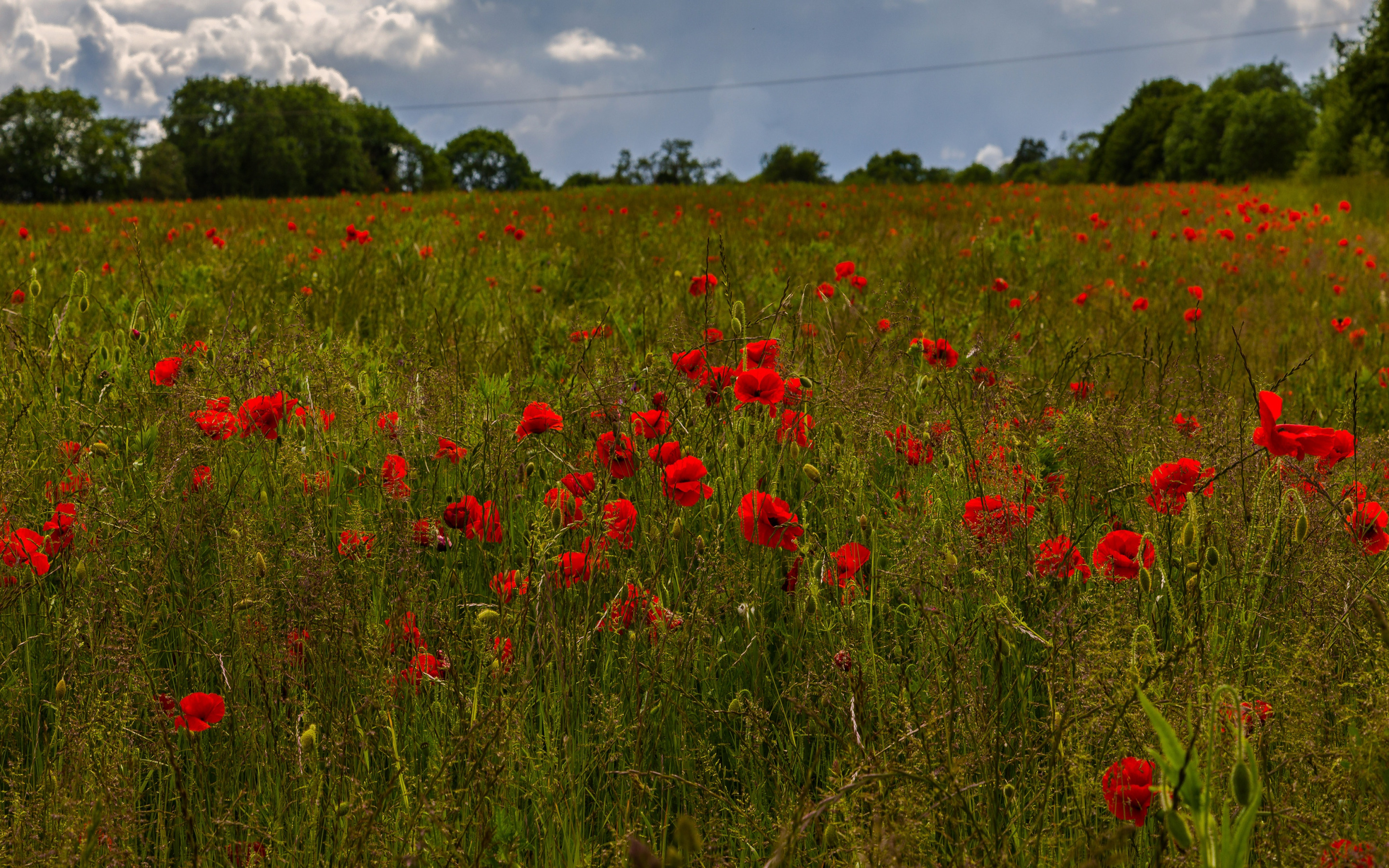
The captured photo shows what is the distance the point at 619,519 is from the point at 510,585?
0.84 ft

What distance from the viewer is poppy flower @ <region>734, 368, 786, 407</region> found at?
167cm

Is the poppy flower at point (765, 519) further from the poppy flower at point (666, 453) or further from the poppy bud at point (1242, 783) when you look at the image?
the poppy bud at point (1242, 783)

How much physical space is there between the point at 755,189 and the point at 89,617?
1169 centimetres

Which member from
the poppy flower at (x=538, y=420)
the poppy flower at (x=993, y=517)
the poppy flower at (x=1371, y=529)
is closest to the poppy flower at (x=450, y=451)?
the poppy flower at (x=538, y=420)

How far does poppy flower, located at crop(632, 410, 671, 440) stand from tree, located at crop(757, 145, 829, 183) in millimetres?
40970

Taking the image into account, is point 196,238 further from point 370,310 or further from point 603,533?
point 603,533

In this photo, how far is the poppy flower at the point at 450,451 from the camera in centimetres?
181

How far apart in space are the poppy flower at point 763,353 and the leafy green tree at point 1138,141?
42229 millimetres

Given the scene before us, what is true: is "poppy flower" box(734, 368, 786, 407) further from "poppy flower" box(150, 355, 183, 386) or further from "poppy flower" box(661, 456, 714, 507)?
"poppy flower" box(150, 355, 183, 386)

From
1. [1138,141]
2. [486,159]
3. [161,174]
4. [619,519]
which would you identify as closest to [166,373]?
[619,519]

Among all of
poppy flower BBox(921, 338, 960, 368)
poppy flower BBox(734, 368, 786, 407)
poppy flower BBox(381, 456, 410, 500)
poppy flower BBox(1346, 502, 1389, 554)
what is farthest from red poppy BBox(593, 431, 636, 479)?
poppy flower BBox(1346, 502, 1389, 554)

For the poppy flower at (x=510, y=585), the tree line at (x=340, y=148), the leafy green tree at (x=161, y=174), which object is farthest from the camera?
the leafy green tree at (x=161, y=174)

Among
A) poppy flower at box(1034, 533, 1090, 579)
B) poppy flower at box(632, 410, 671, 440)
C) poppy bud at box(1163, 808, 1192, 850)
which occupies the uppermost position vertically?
poppy flower at box(632, 410, 671, 440)

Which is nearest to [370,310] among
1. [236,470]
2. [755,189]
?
[236,470]
